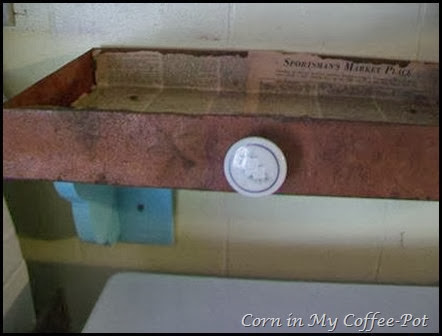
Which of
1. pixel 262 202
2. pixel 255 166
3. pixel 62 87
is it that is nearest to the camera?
pixel 255 166

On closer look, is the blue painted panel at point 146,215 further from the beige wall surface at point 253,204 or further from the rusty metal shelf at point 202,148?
the rusty metal shelf at point 202,148

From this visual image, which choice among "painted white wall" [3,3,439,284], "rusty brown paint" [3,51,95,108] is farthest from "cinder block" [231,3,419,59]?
"rusty brown paint" [3,51,95,108]

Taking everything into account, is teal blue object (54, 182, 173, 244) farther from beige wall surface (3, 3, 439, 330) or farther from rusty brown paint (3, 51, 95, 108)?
rusty brown paint (3, 51, 95, 108)

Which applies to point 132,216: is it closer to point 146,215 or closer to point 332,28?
point 146,215

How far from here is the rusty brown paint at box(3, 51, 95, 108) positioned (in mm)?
477

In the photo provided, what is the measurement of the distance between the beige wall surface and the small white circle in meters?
0.29

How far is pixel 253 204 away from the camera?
752mm

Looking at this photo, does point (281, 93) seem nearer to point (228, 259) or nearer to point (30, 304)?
point (228, 259)

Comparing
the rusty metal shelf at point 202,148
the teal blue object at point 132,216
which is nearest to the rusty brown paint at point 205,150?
the rusty metal shelf at point 202,148

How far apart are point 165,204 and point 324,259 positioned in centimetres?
30

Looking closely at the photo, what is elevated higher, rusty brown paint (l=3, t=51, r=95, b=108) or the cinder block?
the cinder block

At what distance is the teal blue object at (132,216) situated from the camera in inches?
27.1

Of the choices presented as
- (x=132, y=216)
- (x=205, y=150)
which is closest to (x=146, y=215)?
(x=132, y=216)

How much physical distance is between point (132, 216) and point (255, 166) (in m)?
0.41
